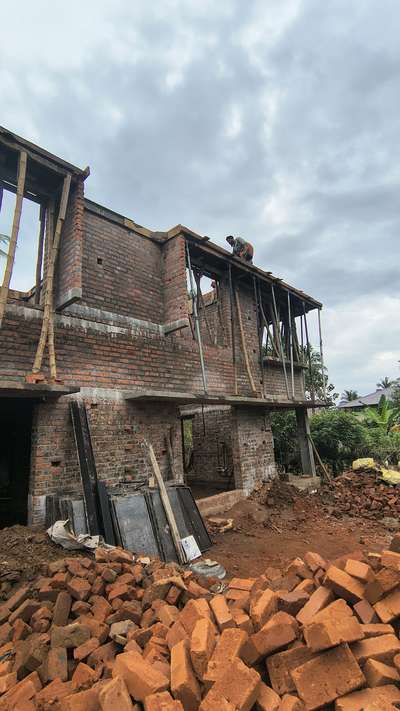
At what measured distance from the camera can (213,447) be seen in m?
9.98

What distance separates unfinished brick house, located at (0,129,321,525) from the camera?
18.0 ft

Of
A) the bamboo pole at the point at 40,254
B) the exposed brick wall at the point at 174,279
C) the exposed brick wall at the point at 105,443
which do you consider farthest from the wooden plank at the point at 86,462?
the exposed brick wall at the point at 174,279

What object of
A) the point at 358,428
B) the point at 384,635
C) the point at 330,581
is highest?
the point at 358,428

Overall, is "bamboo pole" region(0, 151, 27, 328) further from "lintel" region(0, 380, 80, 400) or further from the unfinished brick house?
"lintel" region(0, 380, 80, 400)

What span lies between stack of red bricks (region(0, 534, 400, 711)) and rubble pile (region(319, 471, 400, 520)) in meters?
6.57

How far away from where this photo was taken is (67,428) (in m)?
5.66

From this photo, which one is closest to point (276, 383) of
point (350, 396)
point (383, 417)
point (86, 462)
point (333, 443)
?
point (333, 443)

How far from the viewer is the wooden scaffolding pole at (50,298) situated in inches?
210

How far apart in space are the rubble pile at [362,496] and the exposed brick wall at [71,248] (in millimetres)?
7715

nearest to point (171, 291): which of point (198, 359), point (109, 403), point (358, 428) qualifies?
point (198, 359)

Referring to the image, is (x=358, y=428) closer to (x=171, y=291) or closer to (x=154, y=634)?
(x=171, y=291)

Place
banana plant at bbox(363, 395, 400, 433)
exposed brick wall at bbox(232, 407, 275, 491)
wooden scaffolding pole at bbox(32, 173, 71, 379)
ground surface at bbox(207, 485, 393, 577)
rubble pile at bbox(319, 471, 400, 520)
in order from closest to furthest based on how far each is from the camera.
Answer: wooden scaffolding pole at bbox(32, 173, 71, 379) → ground surface at bbox(207, 485, 393, 577) → rubble pile at bbox(319, 471, 400, 520) → exposed brick wall at bbox(232, 407, 275, 491) → banana plant at bbox(363, 395, 400, 433)

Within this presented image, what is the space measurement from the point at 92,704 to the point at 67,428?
13.4 ft

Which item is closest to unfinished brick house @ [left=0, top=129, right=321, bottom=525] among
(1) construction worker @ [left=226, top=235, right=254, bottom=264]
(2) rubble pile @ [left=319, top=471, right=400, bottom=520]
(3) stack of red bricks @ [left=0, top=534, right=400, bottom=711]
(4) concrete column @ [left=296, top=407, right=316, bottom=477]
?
(1) construction worker @ [left=226, top=235, right=254, bottom=264]
